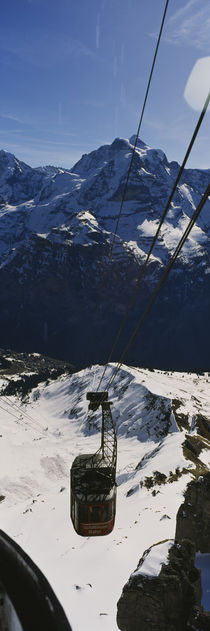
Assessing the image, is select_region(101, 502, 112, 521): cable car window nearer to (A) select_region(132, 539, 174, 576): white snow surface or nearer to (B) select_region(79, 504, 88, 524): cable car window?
(B) select_region(79, 504, 88, 524): cable car window

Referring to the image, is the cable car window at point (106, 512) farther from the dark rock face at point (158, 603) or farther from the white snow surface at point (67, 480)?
the white snow surface at point (67, 480)

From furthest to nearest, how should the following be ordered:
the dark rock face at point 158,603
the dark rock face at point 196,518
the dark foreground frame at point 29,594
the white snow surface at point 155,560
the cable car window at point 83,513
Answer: the dark rock face at point 196,518 < the cable car window at point 83,513 < the white snow surface at point 155,560 < the dark rock face at point 158,603 < the dark foreground frame at point 29,594

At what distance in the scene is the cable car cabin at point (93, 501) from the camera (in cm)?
1828

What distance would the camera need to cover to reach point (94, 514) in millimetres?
18359

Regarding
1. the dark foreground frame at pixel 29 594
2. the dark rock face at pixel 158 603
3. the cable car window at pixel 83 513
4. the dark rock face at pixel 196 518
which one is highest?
the dark foreground frame at pixel 29 594

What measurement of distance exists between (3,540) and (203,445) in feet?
201

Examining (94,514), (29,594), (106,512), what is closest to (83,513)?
(94,514)

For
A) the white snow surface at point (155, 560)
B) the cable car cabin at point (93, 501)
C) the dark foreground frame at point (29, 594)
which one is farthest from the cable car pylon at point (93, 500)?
the dark foreground frame at point (29, 594)

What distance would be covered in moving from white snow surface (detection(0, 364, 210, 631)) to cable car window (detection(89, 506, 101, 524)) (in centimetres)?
357

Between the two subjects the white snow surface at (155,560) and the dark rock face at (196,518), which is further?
the dark rock face at (196,518)

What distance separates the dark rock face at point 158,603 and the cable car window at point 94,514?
10.5ft

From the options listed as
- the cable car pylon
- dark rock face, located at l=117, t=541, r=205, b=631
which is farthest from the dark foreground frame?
the cable car pylon

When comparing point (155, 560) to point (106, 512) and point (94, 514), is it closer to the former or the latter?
point (106, 512)

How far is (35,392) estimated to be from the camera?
532ft
